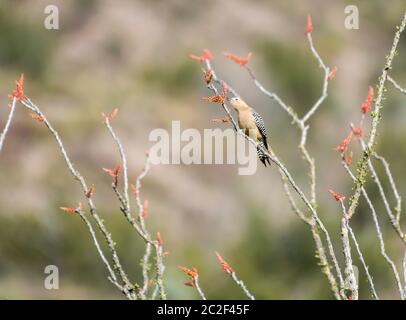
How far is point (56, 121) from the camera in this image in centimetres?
1970

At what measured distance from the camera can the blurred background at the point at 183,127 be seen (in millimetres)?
15898

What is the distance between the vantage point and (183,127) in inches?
802

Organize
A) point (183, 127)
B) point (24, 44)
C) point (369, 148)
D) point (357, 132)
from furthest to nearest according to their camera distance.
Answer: point (24, 44) → point (183, 127) → point (369, 148) → point (357, 132)

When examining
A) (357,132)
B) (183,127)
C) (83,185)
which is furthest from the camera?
(183,127)

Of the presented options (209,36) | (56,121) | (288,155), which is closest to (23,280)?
(56,121)

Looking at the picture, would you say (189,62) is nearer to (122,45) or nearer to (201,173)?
(122,45)

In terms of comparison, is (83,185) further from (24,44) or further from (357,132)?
(24,44)

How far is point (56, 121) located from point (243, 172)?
4.96 m

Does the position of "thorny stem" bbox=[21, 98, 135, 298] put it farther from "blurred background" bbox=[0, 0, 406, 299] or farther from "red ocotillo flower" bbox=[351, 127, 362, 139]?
"blurred background" bbox=[0, 0, 406, 299]
